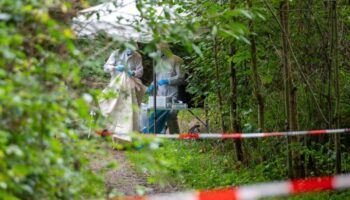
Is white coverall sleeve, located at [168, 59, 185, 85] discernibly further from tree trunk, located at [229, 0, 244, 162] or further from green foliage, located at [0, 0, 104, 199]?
green foliage, located at [0, 0, 104, 199]

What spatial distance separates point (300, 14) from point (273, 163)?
6.71 feet

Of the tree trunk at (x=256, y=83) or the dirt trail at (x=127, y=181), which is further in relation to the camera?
the tree trunk at (x=256, y=83)

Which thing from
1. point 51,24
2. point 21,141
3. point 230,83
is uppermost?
point 51,24

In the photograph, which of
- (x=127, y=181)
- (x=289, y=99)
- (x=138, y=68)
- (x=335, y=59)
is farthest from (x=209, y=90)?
(x=335, y=59)

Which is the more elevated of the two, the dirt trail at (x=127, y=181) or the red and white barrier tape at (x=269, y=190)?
the red and white barrier tape at (x=269, y=190)

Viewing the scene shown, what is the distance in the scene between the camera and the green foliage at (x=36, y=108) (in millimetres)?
2643

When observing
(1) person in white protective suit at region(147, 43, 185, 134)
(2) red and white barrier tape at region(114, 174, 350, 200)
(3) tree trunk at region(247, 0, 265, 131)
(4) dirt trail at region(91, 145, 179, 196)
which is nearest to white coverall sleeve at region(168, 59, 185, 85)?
(1) person in white protective suit at region(147, 43, 185, 134)

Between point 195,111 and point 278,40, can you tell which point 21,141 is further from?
point 195,111

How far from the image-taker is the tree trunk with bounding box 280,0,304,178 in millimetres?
7629

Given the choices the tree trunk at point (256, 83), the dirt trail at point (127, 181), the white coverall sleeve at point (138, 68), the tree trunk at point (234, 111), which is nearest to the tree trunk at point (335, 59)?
the tree trunk at point (256, 83)

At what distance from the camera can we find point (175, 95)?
482 inches

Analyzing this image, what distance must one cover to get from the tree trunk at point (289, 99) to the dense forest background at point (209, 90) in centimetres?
1

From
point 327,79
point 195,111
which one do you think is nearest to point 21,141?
point 327,79

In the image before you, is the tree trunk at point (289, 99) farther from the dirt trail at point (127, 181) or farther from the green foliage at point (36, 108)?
the green foliage at point (36, 108)
